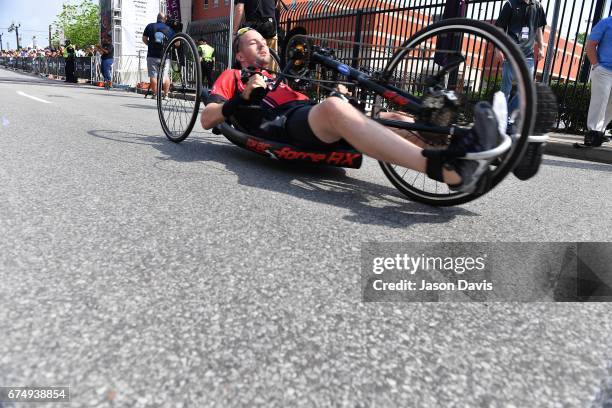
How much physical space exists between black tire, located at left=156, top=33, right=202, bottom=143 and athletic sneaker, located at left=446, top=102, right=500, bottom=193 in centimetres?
228

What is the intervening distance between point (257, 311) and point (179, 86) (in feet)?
10.3

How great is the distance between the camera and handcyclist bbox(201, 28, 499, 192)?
1.69 metres

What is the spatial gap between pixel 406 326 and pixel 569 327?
1.49ft

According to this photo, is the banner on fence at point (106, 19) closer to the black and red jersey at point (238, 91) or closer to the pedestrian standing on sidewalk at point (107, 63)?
the pedestrian standing on sidewalk at point (107, 63)

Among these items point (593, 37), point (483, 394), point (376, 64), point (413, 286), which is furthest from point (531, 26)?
point (483, 394)

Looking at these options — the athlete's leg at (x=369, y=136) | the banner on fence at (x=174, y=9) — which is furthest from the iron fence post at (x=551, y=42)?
the banner on fence at (x=174, y=9)

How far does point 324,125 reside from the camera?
2307 mm

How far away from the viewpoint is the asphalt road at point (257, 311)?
0.92 metres

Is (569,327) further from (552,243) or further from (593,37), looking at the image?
(593,37)

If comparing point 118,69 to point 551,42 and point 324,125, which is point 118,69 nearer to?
point 551,42

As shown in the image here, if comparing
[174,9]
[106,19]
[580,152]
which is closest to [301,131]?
[580,152]

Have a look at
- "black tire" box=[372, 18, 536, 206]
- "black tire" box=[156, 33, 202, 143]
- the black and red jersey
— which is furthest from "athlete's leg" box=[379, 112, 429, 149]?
"black tire" box=[156, 33, 202, 143]

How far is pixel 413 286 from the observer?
140 centimetres

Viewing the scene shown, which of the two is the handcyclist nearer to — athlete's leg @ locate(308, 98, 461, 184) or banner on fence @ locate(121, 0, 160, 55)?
athlete's leg @ locate(308, 98, 461, 184)
